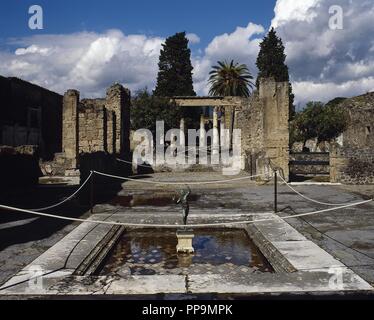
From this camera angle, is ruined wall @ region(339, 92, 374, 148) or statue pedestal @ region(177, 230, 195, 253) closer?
statue pedestal @ region(177, 230, 195, 253)

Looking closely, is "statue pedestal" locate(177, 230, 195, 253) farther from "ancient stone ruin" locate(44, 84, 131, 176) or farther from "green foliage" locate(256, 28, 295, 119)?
"green foliage" locate(256, 28, 295, 119)

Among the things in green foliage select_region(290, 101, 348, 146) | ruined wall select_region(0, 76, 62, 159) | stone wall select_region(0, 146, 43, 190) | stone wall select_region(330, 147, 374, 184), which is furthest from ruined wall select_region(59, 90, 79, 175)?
green foliage select_region(290, 101, 348, 146)

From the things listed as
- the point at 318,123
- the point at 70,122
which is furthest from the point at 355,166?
the point at 318,123

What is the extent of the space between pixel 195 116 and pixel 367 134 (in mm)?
21089

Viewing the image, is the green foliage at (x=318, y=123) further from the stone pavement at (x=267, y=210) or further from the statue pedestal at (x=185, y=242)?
the statue pedestal at (x=185, y=242)

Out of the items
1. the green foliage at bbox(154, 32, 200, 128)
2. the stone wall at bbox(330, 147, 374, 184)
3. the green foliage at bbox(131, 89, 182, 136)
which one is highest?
the green foliage at bbox(154, 32, 200, 128)

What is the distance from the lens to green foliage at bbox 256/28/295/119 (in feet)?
133

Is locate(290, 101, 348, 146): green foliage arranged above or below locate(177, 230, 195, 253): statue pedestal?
above

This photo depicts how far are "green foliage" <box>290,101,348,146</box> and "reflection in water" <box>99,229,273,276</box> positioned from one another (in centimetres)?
2678

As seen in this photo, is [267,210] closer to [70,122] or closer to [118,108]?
[70,122]

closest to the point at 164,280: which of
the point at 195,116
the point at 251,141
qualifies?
the point at 251,141

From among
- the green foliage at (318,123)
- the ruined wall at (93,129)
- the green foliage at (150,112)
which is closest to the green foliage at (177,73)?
the green foliage at (150,112)

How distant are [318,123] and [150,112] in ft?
46.2

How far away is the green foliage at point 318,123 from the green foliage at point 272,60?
571cm
